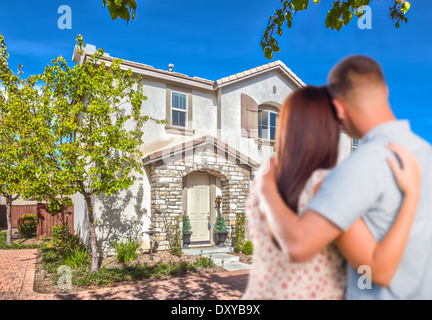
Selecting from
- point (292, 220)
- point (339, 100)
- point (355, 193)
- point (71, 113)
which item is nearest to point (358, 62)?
point (339, 100)

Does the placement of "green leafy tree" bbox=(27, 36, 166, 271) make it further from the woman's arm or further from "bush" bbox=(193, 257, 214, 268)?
the woman's arm

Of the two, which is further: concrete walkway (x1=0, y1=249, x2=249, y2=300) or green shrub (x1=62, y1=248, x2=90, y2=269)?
green shrub (x1=62, y1=248, x2=90, y2=269)

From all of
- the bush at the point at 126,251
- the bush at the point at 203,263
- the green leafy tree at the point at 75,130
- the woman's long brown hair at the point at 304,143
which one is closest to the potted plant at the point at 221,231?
the bush at the point at 203,263

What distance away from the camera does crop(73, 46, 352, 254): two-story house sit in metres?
9.70

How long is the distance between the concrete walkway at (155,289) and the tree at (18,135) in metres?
2.06

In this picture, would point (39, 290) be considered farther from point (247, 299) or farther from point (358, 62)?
point (358, 62)

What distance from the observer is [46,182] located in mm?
7312

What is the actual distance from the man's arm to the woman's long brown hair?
0.07 meters

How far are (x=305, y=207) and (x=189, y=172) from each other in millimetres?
9283

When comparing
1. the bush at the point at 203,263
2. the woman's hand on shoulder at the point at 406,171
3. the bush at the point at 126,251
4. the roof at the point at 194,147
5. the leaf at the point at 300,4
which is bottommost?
the bush at the point at 203,263

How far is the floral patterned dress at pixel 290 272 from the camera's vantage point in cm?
108

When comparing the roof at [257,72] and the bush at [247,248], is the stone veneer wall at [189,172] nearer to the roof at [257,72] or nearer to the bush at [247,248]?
the bush at [247,248]

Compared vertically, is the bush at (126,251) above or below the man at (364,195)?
below

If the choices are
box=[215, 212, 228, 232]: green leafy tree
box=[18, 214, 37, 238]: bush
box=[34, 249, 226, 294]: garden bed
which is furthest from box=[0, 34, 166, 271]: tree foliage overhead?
box=[18, 214, 37, 238]: bush
